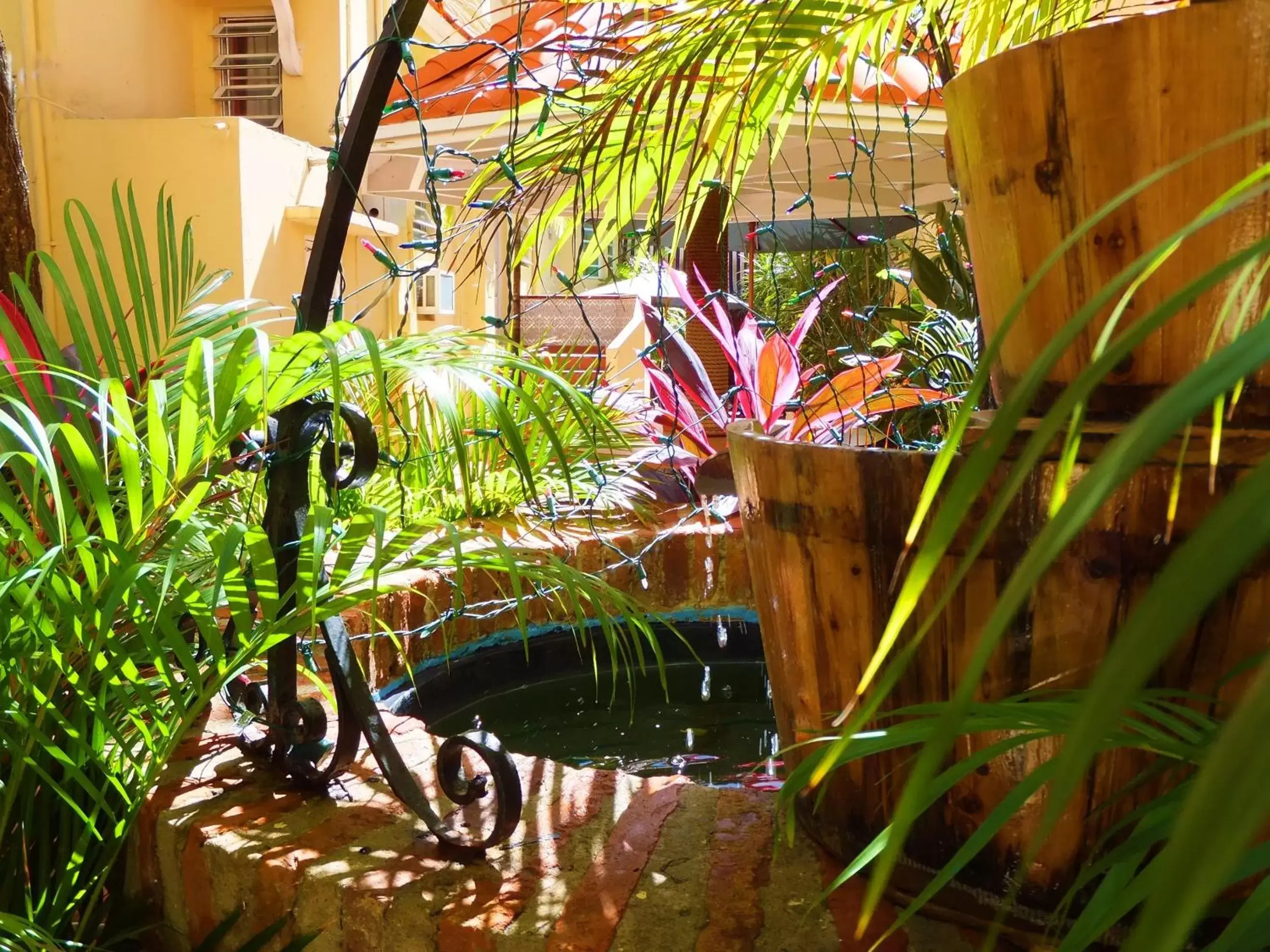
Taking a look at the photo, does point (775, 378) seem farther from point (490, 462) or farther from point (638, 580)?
point (490, 462)

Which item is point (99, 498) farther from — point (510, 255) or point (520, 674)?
point (520, 674)

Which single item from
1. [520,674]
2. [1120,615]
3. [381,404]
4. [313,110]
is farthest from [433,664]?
[313,110]

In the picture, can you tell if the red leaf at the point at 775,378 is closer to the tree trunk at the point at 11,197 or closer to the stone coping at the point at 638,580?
the stone coping at the point at 638,580

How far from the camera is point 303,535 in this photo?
3.29ft

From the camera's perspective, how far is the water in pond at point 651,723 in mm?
1677

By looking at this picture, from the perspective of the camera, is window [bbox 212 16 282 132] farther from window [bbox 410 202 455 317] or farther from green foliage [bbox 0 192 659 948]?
green foliage [bbox 0 192 659 948]

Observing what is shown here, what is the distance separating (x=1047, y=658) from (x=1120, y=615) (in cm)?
7

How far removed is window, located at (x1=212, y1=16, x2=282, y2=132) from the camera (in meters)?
6.10

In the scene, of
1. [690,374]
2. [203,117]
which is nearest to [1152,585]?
[690,374]

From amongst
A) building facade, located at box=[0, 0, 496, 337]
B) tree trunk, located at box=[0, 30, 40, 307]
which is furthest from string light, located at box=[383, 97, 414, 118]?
building facade, located at box=[0, 0, 496, 337]

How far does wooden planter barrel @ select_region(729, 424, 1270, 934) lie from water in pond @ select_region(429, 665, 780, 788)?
1.71ft

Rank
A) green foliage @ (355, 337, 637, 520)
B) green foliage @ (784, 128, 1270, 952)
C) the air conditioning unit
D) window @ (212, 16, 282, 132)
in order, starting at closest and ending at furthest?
green foliage @ (784, 128, 1270, 952) < green foliage @ (355, 337, 637, 520) < window @ (212, 16, 282, 132) < the air conditioning unit

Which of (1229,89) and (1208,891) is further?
(1229,89)

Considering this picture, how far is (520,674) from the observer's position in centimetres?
212
